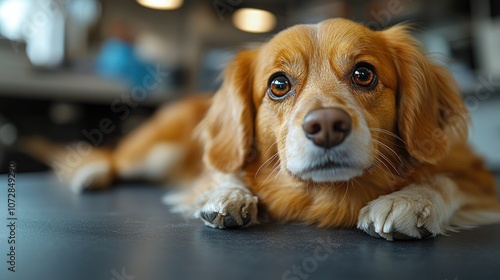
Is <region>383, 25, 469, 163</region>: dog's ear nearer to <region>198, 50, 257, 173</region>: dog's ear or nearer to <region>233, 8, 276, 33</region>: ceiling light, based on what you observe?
<region>198, 50, 257, 173</region>: dog's ear

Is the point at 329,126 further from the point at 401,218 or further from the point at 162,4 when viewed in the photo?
the point at 162,4

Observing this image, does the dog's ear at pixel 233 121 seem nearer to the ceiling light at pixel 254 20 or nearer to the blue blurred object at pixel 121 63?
the ceiling light at pixel 254 20

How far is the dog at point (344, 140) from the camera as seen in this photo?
1.01m

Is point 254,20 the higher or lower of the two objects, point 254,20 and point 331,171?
the higher

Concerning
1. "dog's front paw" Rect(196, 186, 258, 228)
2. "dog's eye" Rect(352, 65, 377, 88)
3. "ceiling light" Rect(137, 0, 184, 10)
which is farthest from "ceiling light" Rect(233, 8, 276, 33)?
"dog's front paw" Rect(196, 186, 258, 228)

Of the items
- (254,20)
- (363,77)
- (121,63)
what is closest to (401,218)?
(363,77)

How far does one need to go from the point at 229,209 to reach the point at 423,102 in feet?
2.27

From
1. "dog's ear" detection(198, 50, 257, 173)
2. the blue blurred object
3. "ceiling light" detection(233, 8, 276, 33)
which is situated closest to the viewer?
"dog's ear" detection(198, 50, 257, 173)

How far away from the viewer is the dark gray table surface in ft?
2.54

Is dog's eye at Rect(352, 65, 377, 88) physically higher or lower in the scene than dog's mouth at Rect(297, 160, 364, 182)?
higher

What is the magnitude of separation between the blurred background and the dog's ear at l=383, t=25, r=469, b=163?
1628mm

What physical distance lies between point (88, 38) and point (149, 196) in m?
3.18

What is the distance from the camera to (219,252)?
2.94 ft

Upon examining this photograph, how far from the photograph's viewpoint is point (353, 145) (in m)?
0.99
